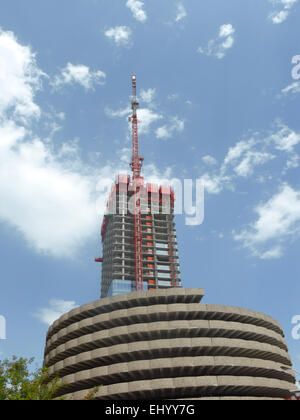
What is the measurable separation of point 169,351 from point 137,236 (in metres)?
86.1

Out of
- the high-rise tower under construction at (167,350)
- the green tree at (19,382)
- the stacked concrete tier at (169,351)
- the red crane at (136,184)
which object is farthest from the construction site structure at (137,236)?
the green tree at (19,382)

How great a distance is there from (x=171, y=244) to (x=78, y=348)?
86.1m

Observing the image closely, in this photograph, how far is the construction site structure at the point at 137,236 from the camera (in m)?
133

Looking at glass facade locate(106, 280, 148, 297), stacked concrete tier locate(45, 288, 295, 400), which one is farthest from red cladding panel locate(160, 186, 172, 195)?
stacked concrete tier locate(45, 288, 295, 400)

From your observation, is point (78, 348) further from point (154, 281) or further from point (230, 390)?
point (154, 281)

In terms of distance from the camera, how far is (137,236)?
462 ft

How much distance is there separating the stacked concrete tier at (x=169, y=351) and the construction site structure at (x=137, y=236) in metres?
68.1

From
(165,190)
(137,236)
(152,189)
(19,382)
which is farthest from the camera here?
(165,190)

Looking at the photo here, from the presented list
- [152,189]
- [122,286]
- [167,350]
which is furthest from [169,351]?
[152,189]

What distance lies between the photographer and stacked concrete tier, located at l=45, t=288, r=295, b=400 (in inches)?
2084

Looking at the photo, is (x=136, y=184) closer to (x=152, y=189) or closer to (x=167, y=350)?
(x=152, y=189)

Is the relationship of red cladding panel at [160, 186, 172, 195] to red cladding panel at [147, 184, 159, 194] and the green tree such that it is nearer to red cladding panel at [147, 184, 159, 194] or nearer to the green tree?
red cladding panel at [147, 184, 159, 194]
